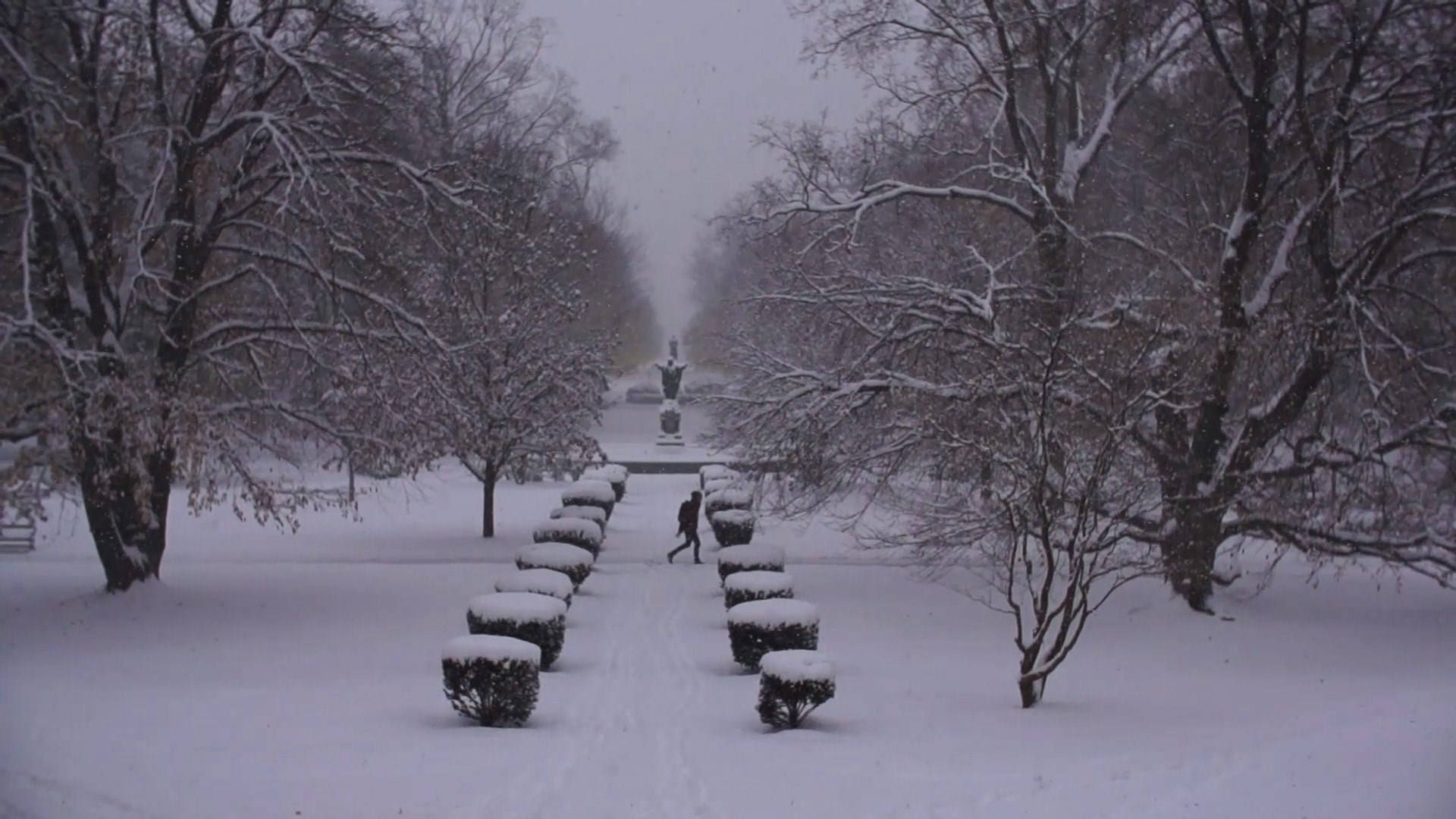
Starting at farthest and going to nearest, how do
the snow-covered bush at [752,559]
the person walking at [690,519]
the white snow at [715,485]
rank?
the white snow at [715,485], the person walking at [690,519], the snow-covered bush at [752,559]

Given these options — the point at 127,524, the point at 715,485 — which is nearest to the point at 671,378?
the point at 715,485

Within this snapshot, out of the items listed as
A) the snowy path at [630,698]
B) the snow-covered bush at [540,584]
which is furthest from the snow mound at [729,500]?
the snow-covered bush at [540,584]

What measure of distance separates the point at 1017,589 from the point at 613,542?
355 inches

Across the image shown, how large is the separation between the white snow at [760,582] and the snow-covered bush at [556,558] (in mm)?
2323

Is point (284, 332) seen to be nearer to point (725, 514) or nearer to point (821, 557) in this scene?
point (725, 514)

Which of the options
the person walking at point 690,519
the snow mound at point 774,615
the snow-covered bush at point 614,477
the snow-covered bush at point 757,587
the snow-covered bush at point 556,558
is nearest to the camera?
the snow mound at point 774,615

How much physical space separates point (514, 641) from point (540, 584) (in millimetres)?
3434

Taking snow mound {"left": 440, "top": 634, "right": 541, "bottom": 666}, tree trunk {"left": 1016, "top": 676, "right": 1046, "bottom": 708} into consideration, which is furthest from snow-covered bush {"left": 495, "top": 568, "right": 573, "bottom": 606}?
tree trunk {"left": 1016, "top": 676, "right": 1046, "bottom": 708}

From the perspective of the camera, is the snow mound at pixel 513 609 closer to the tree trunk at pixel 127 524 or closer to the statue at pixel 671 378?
the tree trunk at pixel 127 524

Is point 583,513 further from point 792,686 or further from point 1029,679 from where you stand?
point 792,686

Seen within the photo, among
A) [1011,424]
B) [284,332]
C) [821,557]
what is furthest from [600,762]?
[821,557]

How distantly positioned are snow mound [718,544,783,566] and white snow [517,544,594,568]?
1839mm

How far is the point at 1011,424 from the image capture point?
1226 centimetres

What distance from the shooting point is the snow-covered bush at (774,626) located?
491 inches
